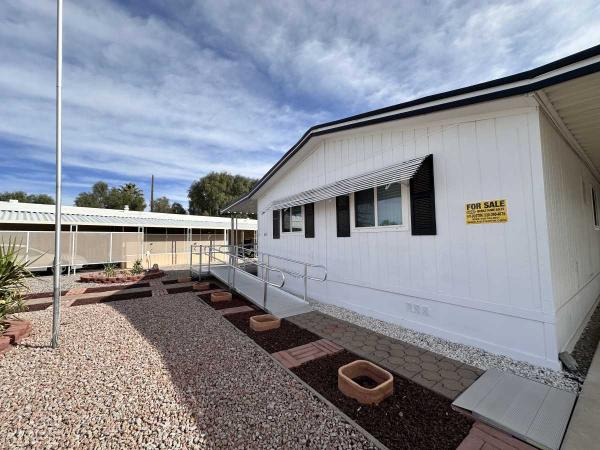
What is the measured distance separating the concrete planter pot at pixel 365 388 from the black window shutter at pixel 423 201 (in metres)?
2.47

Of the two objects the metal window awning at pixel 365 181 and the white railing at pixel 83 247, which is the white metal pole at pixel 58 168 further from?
the white railing at pixel 83 247

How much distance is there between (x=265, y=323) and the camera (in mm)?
4887

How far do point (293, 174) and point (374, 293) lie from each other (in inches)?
182

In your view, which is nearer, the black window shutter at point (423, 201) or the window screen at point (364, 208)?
the black window shutter at point (423, 201)

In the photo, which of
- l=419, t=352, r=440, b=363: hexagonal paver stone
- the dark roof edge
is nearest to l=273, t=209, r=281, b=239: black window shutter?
the dark roof edge

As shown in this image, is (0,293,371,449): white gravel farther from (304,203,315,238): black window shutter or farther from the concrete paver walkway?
(304,203,315,238): black window shutter

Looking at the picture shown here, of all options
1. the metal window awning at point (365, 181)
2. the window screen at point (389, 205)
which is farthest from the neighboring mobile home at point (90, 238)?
the window screen at point (389, 205)

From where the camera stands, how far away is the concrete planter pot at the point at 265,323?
16.0 ft

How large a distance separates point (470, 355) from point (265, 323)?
3.30m

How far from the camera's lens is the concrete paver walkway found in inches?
120

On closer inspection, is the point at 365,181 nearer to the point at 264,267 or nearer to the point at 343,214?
the point at 343,214

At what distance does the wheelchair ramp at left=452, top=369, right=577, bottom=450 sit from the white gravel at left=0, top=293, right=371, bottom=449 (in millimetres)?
1295

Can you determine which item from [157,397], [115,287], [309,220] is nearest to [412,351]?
[157,397]

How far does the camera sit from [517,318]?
11.6ft
